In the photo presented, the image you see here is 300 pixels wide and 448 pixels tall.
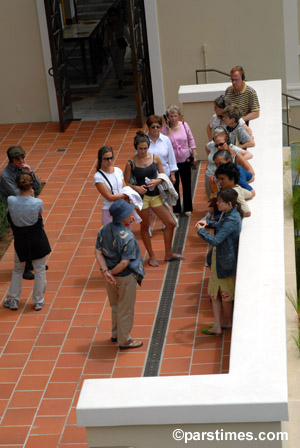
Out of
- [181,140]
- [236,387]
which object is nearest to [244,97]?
[181,140]

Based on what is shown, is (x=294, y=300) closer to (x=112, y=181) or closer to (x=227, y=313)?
(x=227, y=313)

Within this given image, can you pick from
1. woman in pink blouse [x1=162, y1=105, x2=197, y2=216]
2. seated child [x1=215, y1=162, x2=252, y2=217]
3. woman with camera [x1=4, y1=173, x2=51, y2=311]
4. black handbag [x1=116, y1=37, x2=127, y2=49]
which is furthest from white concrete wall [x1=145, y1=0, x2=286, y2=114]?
seated child [x1=215, y1=162, x2=252, y2=217]

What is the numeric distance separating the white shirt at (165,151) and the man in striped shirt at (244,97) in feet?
3.29

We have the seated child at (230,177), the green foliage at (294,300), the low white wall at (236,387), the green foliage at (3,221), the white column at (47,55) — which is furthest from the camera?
the white column at (47,55)

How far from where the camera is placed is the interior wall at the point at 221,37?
1342cm

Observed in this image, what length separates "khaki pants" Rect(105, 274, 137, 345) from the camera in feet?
23.7

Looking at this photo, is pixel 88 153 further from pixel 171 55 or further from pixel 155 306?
pixel 155 306

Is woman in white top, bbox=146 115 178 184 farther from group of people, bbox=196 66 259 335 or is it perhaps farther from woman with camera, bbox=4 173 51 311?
woman with camera, bbox=4 173 51 311

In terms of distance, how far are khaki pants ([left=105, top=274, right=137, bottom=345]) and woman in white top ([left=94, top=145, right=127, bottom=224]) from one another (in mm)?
1228

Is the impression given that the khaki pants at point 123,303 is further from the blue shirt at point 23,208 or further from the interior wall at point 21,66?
the interior wall at point 21,66

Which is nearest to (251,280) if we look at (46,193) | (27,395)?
(27,395)

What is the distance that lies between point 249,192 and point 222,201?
0.52m

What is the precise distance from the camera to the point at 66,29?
18469 millimetres

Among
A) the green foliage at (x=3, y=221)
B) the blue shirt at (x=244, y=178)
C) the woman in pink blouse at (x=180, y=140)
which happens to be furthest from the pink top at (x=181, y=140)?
the green foliage at (x=3, y=221)
